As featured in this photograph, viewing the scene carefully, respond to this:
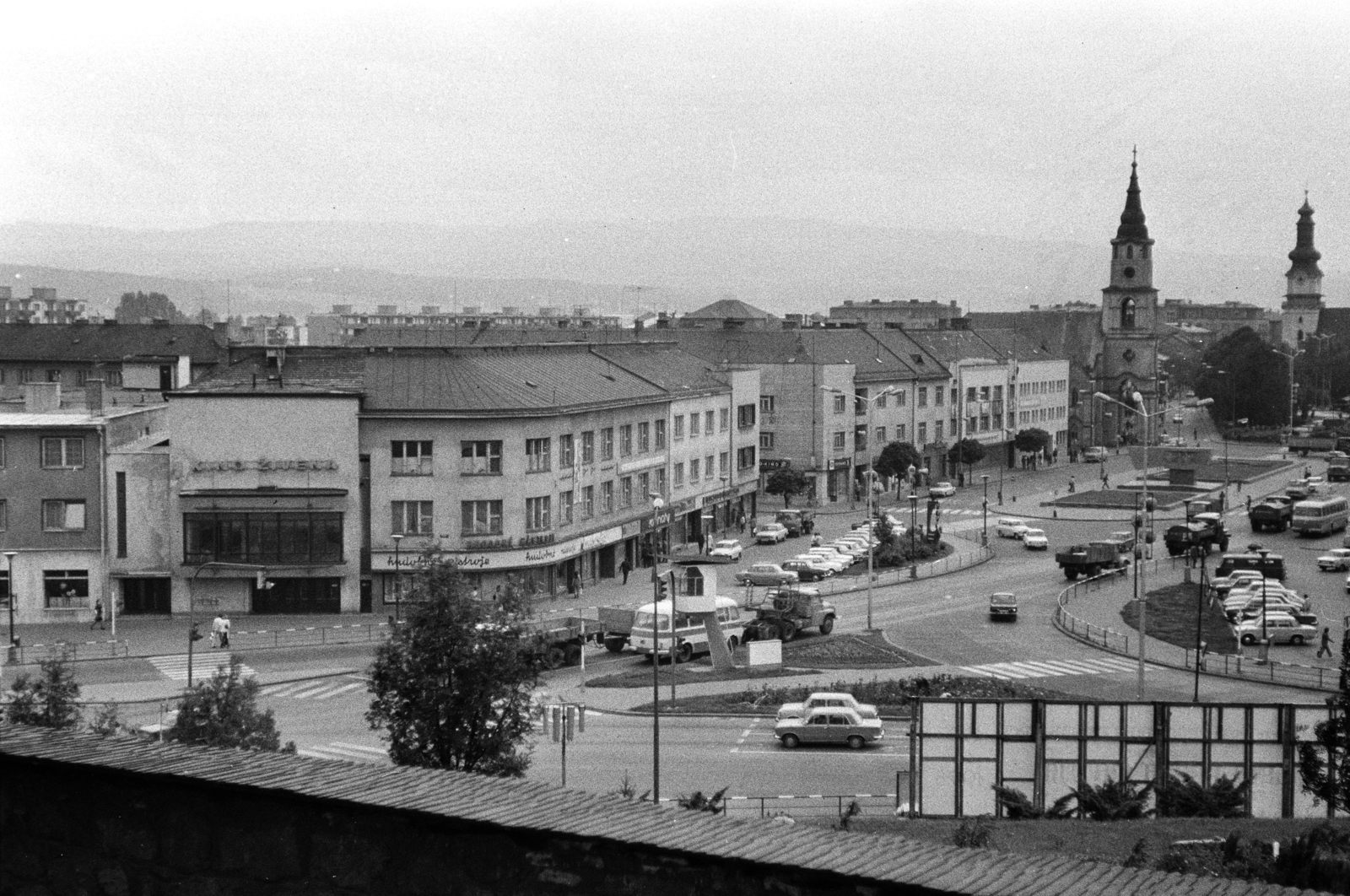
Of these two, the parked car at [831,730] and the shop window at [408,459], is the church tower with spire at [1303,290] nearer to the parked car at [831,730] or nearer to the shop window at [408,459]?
the shop window at [408,459]

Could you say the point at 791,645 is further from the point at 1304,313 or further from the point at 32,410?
the point at 1304,313

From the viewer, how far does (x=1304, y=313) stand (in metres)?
196

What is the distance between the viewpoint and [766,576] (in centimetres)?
5928

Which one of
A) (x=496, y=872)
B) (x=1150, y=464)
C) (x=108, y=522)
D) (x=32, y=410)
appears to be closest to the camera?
(x=496, y=872)

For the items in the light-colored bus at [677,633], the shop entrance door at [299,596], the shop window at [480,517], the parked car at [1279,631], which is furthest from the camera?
the shop window at [480,517]

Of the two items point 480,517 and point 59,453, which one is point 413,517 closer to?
point 480,517

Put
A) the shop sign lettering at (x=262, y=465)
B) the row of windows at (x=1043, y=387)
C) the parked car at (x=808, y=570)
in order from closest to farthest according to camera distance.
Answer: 1. the shop sign lettering at (x=262, y=465)
2. the parked car at (x=808, y=570)
3. the row of windows at (x=1043, y=387)

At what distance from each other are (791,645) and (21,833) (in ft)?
126

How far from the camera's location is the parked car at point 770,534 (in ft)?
237

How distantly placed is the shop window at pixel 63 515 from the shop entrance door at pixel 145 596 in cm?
219

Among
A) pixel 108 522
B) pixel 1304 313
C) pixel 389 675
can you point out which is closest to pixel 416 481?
pixel 108 522

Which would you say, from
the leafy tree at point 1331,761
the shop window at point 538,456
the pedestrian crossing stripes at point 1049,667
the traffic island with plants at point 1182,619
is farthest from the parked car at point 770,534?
the leafy tree at point 1331,761

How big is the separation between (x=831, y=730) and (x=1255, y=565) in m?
32.2

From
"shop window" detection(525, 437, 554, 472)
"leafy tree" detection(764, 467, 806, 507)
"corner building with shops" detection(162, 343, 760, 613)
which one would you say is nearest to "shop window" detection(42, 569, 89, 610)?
"corner building with shops" detection(162, 343, 760, 613)
